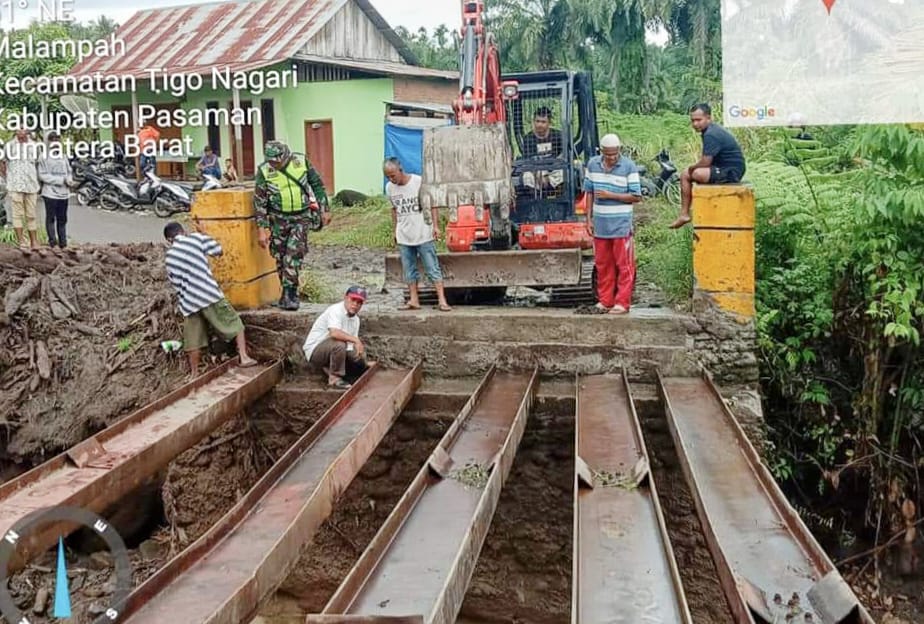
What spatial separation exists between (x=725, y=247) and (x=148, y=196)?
52.8ft

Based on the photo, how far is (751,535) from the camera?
15.0ft

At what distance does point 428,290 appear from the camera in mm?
9023

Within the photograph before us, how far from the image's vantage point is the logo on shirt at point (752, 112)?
11.5m

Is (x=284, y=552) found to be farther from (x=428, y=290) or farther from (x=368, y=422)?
(x=428, y=290)

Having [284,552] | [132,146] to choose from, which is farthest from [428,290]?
[132,146]

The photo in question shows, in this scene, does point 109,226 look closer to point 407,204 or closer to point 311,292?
point 311,292

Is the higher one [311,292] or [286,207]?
[286,207]

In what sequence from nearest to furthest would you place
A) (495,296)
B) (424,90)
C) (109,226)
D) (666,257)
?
1. (495,296)
2. (666,257)
3. (109,226)
4. (424,90)

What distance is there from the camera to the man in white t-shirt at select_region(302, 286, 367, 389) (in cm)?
738

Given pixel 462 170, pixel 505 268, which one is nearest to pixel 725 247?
pixel 505 268

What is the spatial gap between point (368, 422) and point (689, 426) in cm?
220

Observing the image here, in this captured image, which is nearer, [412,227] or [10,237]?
[412,227]

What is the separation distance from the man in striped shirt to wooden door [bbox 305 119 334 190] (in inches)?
625

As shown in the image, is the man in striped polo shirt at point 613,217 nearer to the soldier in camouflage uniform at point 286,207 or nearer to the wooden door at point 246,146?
the soldier in camouflage uniform at point 286,207
